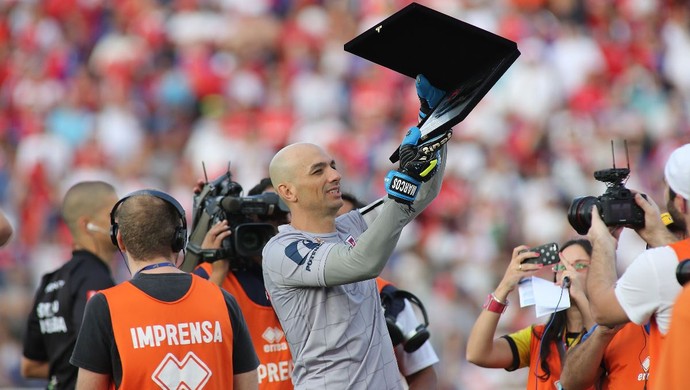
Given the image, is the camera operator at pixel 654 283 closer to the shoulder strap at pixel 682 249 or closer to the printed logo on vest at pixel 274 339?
the shoulder strap at pixel 682 249

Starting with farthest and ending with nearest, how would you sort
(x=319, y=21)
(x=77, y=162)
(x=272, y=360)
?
(x=319, y=21) → (x=77, y=162) → (x=272, y=360)

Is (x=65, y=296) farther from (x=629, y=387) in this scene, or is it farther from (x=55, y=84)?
(x=55, y=84)

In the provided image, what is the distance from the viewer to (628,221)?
13.0 ft

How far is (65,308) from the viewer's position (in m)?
6.04

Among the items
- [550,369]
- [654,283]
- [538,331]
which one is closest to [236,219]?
[538,331]

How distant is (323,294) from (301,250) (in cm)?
20

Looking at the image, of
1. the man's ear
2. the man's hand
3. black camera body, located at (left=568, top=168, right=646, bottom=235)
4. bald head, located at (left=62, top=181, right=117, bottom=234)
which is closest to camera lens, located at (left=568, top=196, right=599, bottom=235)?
black camera body, located at (left=568, top=168, right=646, bottom=235)

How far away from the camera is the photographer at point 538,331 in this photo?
4832mm

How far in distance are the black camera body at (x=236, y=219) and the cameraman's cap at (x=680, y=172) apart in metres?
2.16

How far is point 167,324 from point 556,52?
9.79 metres

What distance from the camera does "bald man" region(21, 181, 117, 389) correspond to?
6.02m

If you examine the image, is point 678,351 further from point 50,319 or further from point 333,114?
point 333,114

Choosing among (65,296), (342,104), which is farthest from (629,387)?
(342,104)

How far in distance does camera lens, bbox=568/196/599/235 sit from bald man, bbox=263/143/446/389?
1.89 feet
